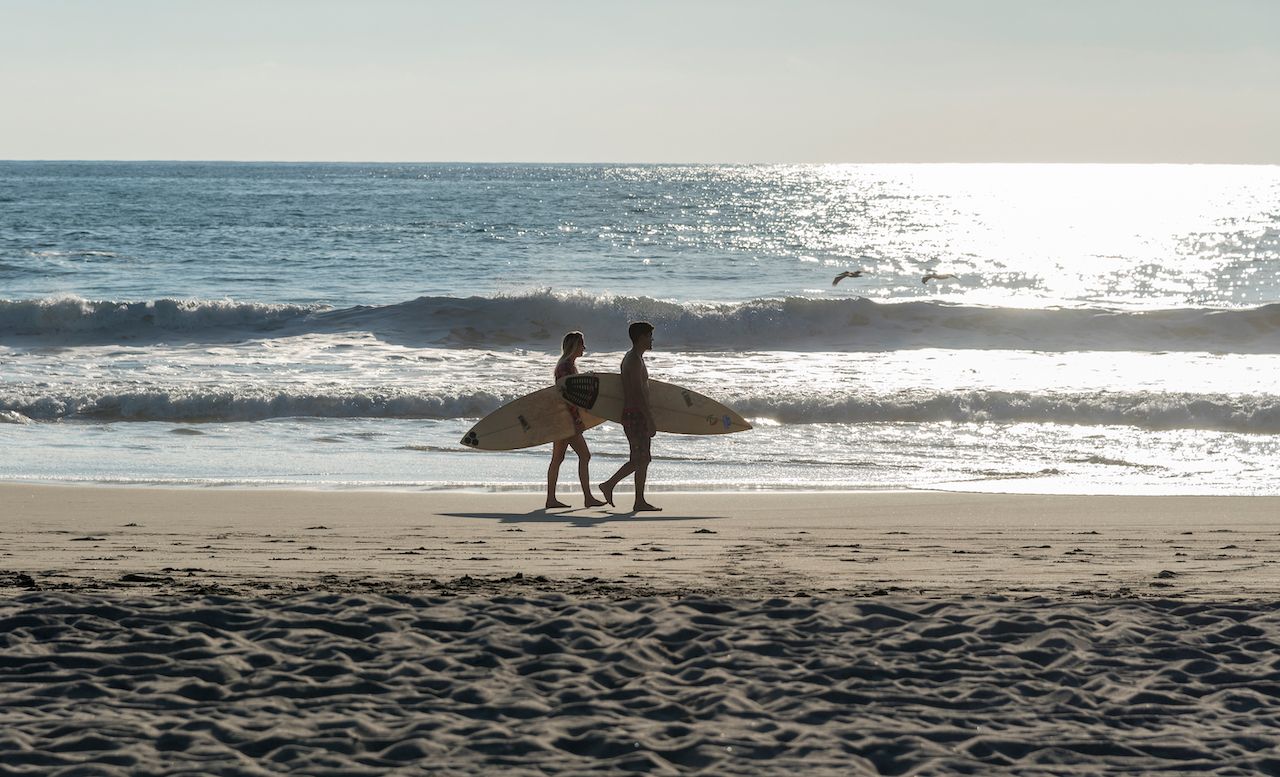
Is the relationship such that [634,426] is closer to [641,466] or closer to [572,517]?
[641,466]

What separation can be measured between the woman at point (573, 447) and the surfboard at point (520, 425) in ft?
1.35

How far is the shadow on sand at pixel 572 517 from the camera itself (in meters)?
8.63

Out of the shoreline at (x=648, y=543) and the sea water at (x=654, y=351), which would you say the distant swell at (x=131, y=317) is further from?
the shoreline at (x=648, y=543)

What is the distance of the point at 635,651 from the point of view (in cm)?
499

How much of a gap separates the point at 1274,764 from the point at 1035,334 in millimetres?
20624

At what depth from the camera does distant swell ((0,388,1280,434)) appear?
14203 millimetres

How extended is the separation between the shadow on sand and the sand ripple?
2.73m

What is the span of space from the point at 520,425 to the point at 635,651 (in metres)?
5.45

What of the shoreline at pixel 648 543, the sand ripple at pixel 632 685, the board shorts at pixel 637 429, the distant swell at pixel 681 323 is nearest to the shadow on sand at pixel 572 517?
the shoreline at pixel 648 543

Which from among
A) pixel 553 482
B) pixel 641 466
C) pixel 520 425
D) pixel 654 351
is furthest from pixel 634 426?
pixel 654 351

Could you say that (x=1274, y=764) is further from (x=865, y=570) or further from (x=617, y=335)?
(x=617, y=335)

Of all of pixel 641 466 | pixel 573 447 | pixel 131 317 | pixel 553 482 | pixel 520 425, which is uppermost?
pixel 131 317

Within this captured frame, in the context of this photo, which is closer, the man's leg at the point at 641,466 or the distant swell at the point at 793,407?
the man's leg at the point at 641,466

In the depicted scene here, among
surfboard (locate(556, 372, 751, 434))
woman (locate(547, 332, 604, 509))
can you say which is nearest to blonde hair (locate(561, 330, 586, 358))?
woman (locate(547, 332, 604, 509))
